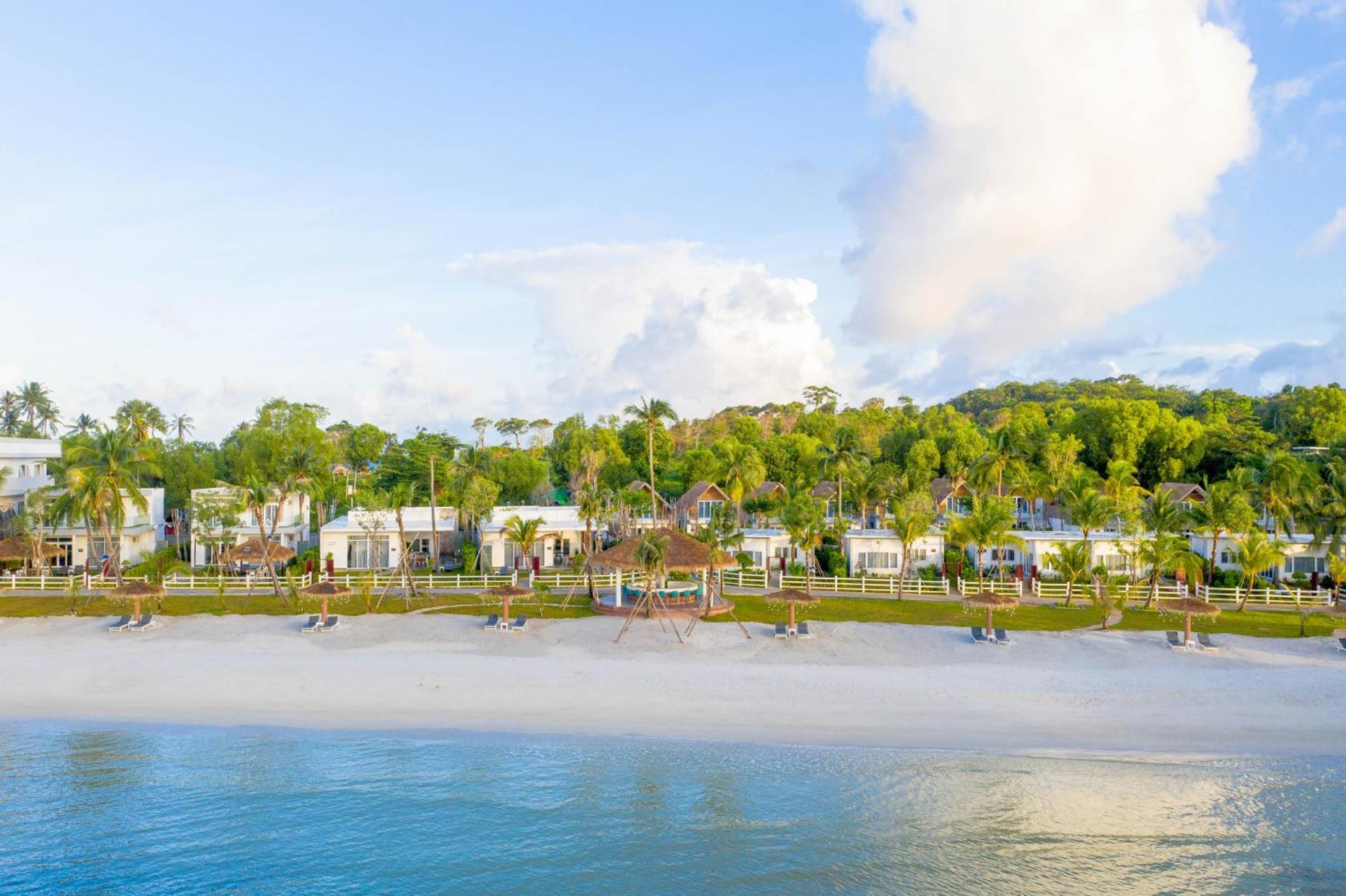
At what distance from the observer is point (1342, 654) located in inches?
1188

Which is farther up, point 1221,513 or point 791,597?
point 1221,513

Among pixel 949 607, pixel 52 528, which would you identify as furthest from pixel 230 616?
pixel 949 607

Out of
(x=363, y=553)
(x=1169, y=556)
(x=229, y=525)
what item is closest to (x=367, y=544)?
(x=363, y=553)

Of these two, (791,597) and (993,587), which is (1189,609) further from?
(791,597)

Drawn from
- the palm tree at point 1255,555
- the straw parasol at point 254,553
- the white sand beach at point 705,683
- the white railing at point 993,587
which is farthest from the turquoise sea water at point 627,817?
the straw parasol at point 254,553

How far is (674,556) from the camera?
33.8 metres

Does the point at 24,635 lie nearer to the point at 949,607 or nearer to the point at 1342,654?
the point at 949,607

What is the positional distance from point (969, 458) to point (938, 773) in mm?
63999

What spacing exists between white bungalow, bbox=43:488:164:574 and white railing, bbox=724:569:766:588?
3302 centimetres

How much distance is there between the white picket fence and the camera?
40.7 metres

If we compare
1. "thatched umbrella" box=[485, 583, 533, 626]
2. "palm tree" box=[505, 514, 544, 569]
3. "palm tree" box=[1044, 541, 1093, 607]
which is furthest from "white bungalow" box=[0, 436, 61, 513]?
"palm tree" box=[1044, 541, 1093, 607]

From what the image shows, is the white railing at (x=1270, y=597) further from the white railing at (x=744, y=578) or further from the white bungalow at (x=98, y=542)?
the white bungalow at (x=98, y=542)

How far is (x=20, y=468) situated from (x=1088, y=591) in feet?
219

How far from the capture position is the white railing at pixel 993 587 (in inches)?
1602
